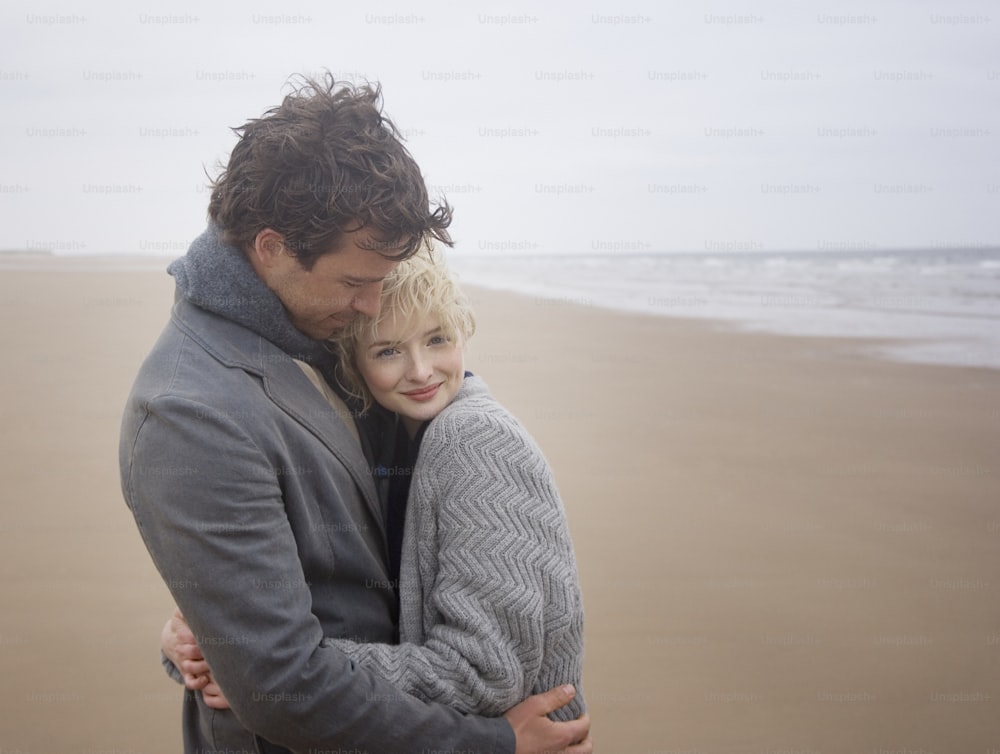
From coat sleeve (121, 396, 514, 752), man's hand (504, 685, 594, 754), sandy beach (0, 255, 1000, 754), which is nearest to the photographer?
coat sleeve (121, 396, 514, 752)

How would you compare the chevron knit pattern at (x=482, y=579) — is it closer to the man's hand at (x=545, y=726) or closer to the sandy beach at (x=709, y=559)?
the man's hand at (x=545, y=726)

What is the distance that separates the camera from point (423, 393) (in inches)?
79.5

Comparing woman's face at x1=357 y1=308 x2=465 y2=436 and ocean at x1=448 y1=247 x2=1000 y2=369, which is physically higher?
woman's face at x1=357 y1=308 x2=465 y2=436

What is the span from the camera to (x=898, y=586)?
15.3 ft

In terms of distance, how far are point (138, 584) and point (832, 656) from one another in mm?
3454

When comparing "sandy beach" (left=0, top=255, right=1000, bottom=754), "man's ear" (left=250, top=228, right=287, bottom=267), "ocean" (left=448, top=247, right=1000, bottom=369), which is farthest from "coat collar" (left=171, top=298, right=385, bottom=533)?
"ocean" (left=448, top=247, right=1000, bottom=369)

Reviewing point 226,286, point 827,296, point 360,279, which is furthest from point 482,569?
point 827,296

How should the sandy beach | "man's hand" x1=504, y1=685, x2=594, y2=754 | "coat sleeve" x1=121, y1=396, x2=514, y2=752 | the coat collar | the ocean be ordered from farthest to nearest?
the ocean, the sandy beach, "man's hand" x1=504, y1=685, x2=594, y2=754, the coat collar, "coat sleeve" x1=121, y1=396, x2=514, y2=752

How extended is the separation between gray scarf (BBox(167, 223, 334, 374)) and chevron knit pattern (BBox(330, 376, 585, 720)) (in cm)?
43

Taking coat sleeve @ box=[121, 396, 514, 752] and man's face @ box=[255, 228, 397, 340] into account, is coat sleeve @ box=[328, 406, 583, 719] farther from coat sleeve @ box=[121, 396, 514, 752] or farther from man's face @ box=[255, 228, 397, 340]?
man's face @ box=[255, 228, 397, 340]

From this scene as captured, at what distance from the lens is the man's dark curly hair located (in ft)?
5.49

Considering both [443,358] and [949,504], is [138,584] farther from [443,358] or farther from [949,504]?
[949,504]

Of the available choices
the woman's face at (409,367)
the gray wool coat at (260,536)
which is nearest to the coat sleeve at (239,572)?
the gray wool coat at (260,536)

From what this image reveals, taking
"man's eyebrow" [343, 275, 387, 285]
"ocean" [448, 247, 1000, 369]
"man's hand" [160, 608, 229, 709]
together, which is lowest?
"ocean" [448, 247, 1000, 369]
